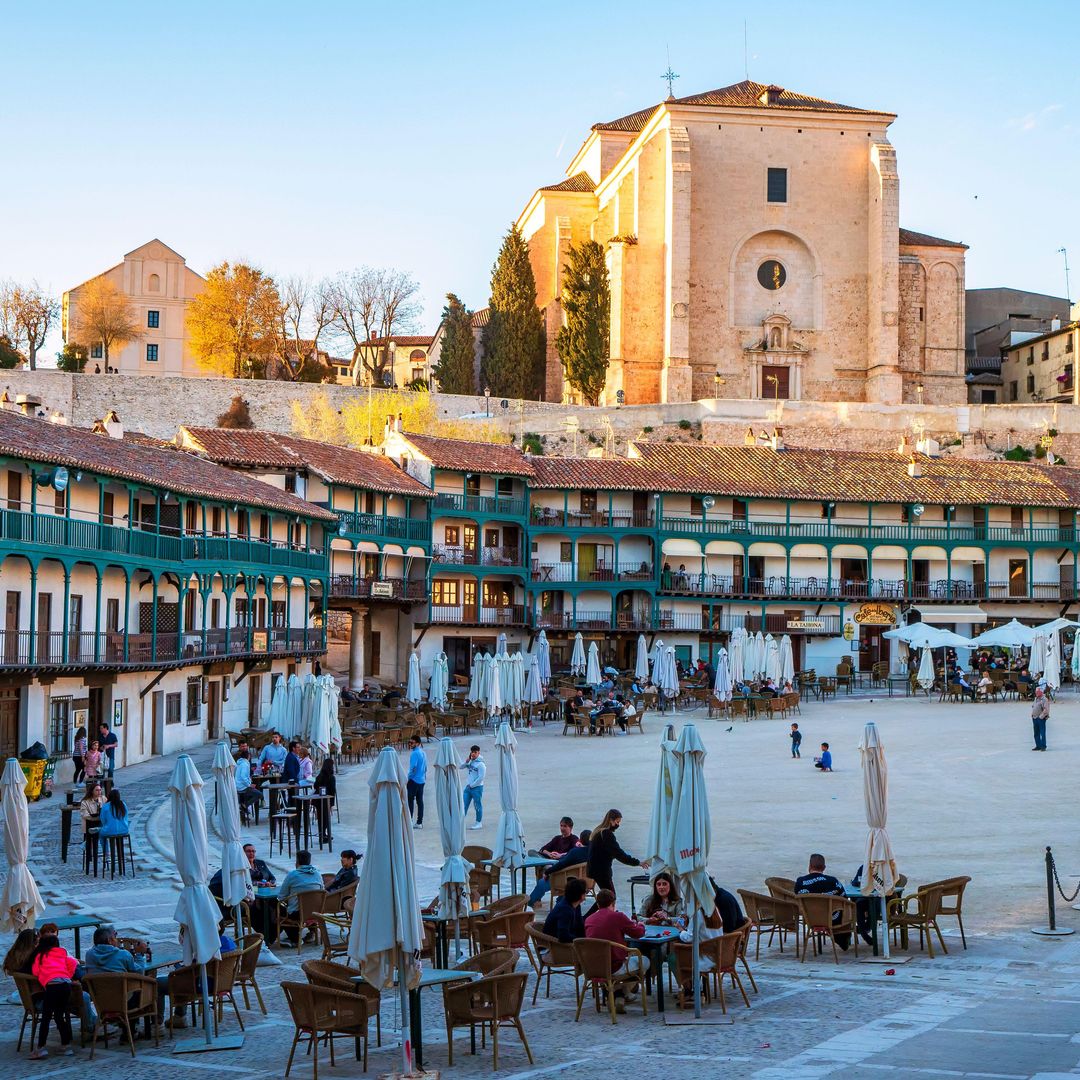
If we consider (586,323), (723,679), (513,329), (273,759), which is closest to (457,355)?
(513,329)

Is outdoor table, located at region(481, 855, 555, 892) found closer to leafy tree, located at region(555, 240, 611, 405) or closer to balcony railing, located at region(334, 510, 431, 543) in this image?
balcony railing, located at region(334, 510, 431, 543)

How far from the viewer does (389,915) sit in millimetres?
10219

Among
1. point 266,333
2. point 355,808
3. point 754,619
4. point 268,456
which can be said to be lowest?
point 355,808

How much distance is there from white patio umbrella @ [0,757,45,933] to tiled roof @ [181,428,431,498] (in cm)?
3237

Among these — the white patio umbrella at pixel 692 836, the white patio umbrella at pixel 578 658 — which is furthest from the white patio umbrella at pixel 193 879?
the white patio umbrella at pixel 578 658

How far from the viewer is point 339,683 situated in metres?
49.6

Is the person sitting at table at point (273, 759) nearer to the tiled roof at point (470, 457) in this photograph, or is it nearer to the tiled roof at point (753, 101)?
the tiled roof at point (470, 457)

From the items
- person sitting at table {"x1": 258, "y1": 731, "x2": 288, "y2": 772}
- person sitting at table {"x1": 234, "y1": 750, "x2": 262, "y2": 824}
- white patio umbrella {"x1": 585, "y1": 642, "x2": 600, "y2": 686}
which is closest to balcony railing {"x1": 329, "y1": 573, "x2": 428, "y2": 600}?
white patio umbrella {"x1": 585, "y1": 642, "x2": 600, "y2": 686}

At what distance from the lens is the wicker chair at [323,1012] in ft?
33.4

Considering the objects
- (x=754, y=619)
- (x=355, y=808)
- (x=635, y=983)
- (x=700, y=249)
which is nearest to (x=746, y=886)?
(x=635, y=983)

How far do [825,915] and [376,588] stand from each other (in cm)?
3681

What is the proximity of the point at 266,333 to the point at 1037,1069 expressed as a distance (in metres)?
75.9

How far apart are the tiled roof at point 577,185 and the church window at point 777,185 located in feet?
45.0

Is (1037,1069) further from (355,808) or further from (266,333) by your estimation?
(266,333)
